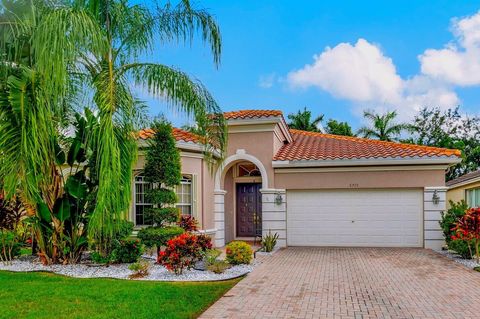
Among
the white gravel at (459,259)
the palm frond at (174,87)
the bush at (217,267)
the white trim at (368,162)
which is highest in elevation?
the palm frond at (174,87)

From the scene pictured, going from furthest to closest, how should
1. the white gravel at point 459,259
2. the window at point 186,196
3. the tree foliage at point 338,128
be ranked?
the tree foliage at point 338,128 < the window at point 186,196 < the white gravel at point 459,259

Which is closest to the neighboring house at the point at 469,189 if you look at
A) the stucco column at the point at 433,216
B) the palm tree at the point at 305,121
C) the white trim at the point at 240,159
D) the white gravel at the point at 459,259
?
the stucco column at the point at 433,216

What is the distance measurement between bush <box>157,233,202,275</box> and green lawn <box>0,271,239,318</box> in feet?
2.81

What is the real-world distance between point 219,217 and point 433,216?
8.23 metres

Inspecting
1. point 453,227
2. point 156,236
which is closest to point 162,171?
point 156,236

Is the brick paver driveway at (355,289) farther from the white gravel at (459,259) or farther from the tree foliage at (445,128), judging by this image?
the tree foliage at (445,128)

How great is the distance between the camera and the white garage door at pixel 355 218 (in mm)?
16031

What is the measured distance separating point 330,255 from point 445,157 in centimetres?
577

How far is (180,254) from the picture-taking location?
10.2m

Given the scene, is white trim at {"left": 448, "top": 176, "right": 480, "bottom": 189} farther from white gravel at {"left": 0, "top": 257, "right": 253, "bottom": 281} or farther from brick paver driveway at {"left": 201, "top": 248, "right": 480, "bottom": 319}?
white gravel at {"left": 0, "top": 257, "right": 253, "bottom": 281}

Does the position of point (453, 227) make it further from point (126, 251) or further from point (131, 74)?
point (131, 74)

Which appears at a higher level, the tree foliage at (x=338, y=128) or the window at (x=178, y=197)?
the tree foliage at (x=338, y=128)

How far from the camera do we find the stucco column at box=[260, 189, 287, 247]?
55.1ft

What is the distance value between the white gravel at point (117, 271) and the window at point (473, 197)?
13.3 metres
